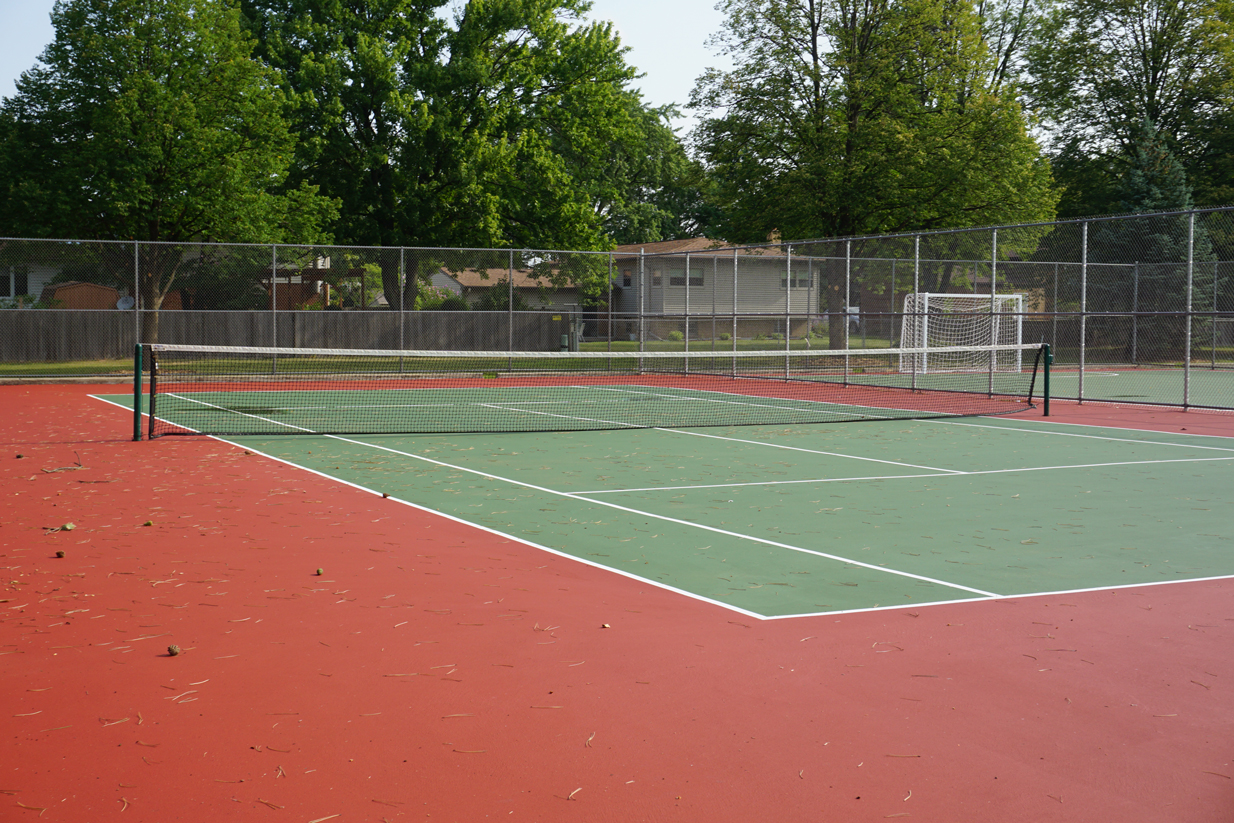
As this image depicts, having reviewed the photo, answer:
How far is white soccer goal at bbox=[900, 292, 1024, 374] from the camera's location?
84.0 feet

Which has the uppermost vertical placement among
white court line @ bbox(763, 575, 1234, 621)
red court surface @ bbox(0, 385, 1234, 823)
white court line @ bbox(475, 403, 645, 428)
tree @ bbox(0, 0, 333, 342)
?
tree @ bbox(0, 0, 333, 342)

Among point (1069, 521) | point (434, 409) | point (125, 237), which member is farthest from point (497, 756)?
point (125, 237)

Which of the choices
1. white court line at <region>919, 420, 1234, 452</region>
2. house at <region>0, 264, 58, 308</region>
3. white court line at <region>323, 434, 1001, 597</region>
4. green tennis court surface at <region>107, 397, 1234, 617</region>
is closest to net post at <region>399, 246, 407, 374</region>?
house at <region>0, 264, 58, 308</region>

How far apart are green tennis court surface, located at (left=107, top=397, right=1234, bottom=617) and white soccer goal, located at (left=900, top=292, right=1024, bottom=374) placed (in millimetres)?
11554

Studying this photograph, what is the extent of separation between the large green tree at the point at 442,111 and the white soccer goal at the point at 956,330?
1275cm

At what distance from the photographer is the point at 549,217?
35875mm

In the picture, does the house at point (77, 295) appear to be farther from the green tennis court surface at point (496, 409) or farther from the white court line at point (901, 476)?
the white court line at point (901, 476)

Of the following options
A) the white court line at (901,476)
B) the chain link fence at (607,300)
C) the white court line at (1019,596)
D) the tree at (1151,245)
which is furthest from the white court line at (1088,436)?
the tree at (1151,245)

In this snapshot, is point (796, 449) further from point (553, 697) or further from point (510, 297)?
point (510, 297)

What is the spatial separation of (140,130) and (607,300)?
12.4m

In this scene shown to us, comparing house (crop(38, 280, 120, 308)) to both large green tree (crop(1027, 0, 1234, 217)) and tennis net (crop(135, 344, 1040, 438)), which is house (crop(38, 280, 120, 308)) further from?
large green tree (crop(1027, 0, 1234, 217))

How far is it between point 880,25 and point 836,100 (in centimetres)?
255

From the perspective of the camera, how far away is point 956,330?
26688 millimetres

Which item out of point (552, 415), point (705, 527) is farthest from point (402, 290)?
point (705, 527)
